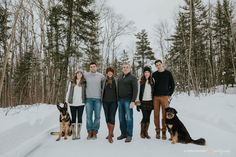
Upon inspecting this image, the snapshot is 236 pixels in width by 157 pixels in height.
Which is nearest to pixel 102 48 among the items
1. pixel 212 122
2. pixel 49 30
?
pixel 49 30

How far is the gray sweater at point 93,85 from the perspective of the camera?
854 cm

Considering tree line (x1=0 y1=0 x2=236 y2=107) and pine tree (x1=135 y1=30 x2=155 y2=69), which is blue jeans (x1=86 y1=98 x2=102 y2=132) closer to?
tree line (x1=0 y1=0 x2=236 y2=107)

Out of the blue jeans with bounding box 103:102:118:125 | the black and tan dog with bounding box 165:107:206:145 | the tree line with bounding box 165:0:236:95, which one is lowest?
the black and tan dog with bounding box 165:107:206:145

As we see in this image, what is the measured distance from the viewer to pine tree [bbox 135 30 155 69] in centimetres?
5394

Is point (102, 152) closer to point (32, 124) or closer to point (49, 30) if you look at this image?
point (32, 124)

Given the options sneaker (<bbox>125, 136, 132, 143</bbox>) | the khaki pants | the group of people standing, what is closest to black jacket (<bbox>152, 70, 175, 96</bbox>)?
the group of people standing

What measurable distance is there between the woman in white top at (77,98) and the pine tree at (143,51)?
149 ft

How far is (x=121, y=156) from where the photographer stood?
21.1 feet

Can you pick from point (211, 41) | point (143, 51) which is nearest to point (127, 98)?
point (211, 41)

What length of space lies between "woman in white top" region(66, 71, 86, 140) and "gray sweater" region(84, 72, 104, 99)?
134 millimetres

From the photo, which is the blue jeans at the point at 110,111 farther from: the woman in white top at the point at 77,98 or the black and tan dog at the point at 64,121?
the black and tan dog at the point at 64,121

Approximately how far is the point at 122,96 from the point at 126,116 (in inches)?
22.8

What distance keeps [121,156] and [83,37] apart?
18083 mm

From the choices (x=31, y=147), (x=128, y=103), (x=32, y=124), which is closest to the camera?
(x=31, y=147)
